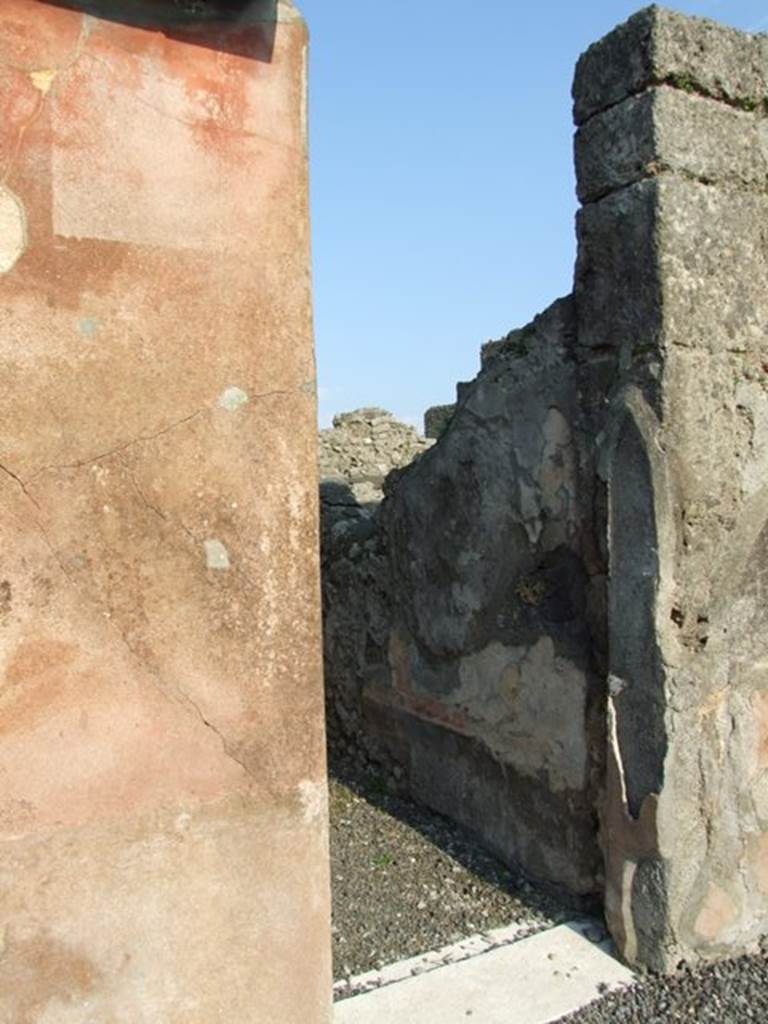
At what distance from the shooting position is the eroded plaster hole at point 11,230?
1396mm

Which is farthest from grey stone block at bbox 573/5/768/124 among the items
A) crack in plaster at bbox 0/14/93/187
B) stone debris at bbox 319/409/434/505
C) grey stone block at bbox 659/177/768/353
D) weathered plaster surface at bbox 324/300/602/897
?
stone debris at bbox 319/409/434/505

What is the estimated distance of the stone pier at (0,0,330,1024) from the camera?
142cm

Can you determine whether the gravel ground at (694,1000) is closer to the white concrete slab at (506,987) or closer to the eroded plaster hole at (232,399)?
the white concrete slab at (506,987)

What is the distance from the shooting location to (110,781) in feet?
4.90

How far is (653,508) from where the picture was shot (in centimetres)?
257

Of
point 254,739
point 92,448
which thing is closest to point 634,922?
point 254,739

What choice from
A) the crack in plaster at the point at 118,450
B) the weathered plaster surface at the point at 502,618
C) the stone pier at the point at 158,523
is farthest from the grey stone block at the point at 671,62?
the crack in plaster at the point at 118,450

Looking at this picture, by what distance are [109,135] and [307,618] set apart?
0.84 metres

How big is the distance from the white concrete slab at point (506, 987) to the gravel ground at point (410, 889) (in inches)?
6.0

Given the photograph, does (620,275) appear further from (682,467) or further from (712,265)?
(682,467)

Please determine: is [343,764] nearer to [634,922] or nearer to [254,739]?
[634,922]

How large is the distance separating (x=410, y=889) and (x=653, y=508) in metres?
1.52

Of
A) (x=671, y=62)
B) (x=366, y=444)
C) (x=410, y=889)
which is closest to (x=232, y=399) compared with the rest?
(x=671, y=62)

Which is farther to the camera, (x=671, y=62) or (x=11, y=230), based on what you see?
(x=671, y=62)
